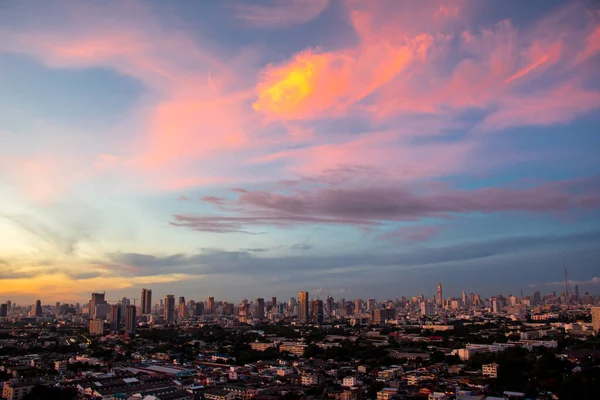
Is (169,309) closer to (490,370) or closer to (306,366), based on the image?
(306,366)

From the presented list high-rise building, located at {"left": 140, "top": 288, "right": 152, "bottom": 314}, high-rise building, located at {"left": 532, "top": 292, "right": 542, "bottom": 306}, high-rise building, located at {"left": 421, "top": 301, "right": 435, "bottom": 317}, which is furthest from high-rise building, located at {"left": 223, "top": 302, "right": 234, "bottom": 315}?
high-rise building, located at {"left": 532, "top": 292, "right": 542, "bottom": 306}

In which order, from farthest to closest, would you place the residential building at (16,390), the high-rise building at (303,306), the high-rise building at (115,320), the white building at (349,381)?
the high-rise building at (303,306), the high-rise building at (115,320), the white building at (349,381), the residential building at (16,390)

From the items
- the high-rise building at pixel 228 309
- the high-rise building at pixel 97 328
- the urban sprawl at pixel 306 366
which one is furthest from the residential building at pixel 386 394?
the high-rise building at pixel 228 309

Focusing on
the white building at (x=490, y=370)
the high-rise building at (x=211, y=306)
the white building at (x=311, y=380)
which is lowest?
the white building at (x=311, y=380)

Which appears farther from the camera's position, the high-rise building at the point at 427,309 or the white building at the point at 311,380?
the high-rise building at the point at 427,309

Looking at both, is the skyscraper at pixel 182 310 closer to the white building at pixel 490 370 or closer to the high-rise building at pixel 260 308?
the high-rise building at pixel 260 308

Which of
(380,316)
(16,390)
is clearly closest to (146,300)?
(380,316)

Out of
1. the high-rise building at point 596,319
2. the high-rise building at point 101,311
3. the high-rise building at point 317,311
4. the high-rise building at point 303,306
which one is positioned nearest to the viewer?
the high-rise building at point 596,319

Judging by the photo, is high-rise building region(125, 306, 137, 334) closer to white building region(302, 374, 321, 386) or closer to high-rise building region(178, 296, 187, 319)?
high-rise building region(178, 296, 187, 319)
